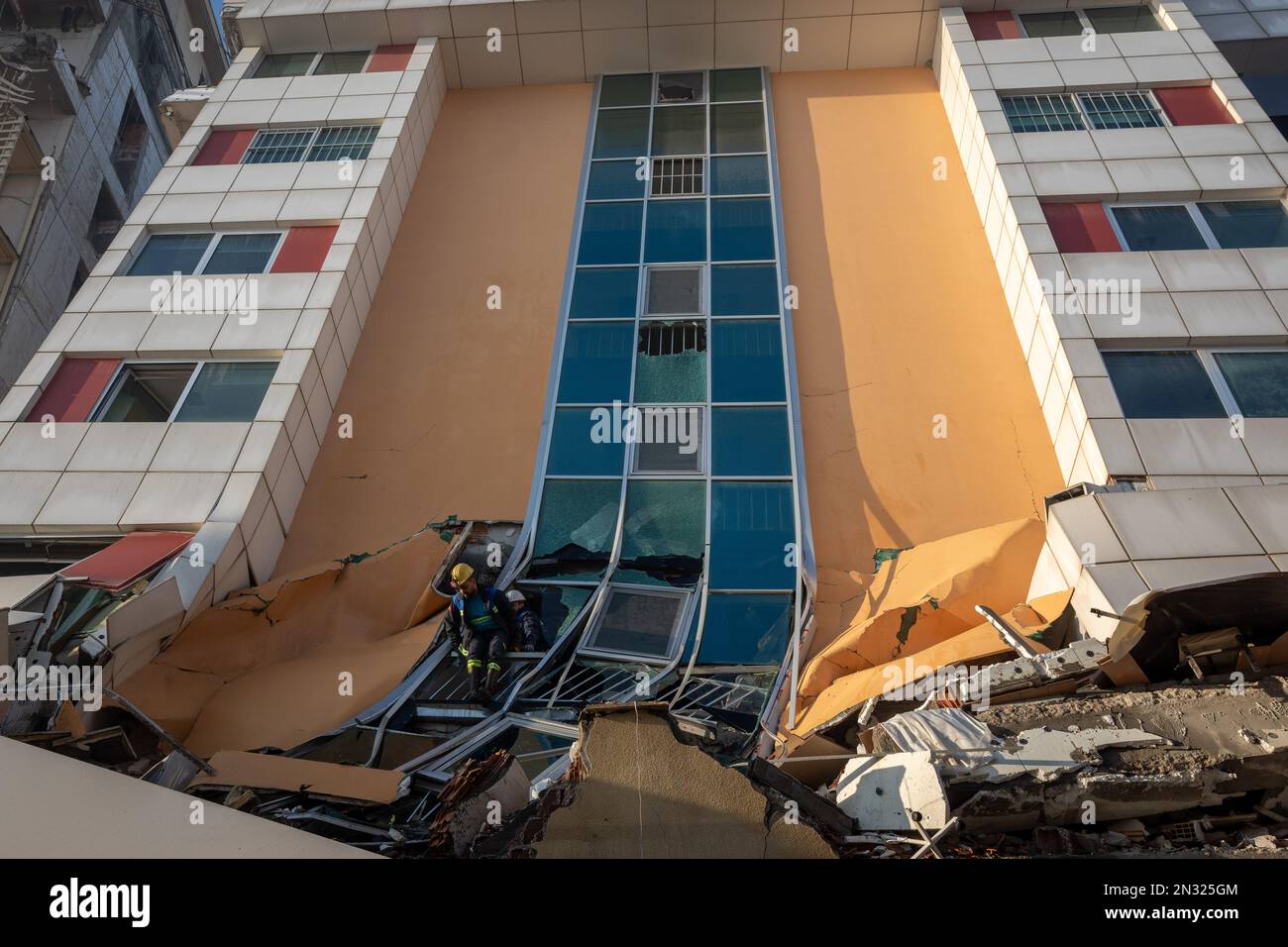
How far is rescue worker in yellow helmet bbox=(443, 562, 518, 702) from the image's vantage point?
28.5 feet

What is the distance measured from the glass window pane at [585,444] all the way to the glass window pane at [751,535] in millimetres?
1352

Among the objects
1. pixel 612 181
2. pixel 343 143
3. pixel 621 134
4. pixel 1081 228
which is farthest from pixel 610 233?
pixel 1081 228

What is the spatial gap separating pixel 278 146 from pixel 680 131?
20.5 ft

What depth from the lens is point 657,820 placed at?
190 inches

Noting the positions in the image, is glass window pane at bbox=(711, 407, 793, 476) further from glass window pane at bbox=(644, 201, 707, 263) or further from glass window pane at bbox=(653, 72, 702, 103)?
glass window pane at bbox=(653, 72, 702, 103)

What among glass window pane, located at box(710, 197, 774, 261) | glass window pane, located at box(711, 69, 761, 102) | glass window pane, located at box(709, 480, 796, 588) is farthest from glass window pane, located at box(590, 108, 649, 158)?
glass window pane, located at box(709, 480, 796, 588)

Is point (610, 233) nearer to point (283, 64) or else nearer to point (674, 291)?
point (674, 291)

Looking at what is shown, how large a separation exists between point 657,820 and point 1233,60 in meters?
18.8

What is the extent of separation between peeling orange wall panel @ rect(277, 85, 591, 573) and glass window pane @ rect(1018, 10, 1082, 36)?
7316mm

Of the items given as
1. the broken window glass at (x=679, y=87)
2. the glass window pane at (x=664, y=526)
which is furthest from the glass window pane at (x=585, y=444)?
the broken window glass at (x=679, y=87)

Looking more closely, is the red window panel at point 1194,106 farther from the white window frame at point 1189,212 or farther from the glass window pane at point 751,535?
the glass window pane at point 751,535
